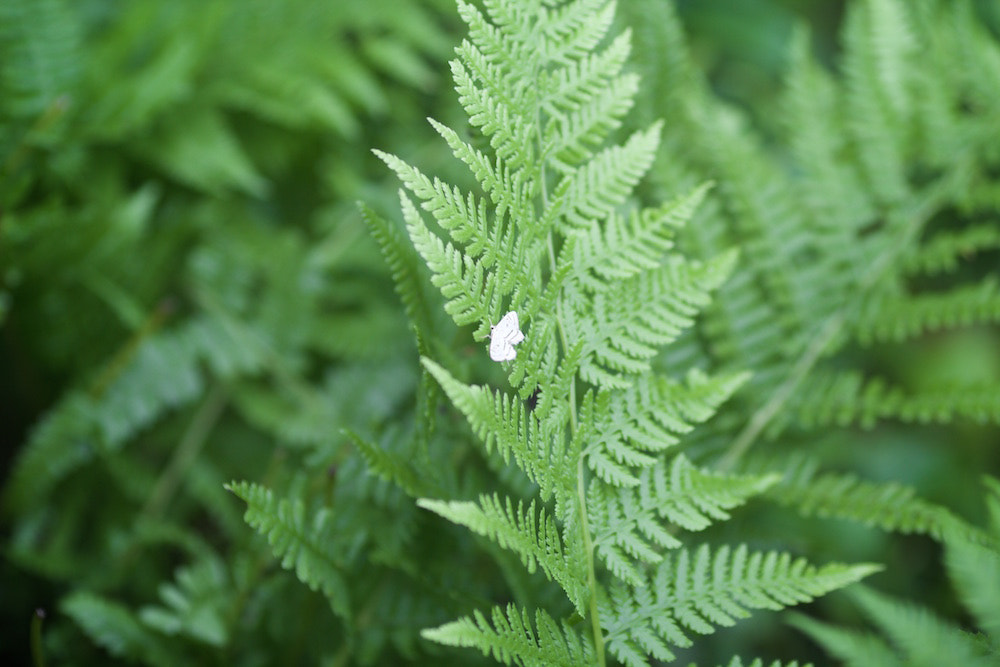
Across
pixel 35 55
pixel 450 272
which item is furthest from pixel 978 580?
pixel 35 55

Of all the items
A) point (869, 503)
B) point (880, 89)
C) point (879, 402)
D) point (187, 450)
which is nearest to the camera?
point (869, 503)

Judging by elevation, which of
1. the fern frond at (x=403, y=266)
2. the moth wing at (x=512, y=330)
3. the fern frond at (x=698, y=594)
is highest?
the fern frond at (x=403, y=266)

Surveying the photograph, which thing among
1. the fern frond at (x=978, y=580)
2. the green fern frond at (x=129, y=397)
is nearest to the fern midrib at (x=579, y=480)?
the fern frond at (x=978, y=580)

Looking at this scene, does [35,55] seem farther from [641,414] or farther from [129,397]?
[641,414]

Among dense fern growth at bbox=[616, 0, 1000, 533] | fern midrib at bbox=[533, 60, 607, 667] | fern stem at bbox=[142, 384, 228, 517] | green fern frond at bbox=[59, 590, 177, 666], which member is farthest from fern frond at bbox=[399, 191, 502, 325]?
fern stem at bbox=[142, 384, 228, 517]

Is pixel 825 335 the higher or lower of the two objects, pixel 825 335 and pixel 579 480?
the higher

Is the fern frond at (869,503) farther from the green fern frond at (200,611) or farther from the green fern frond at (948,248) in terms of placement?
the green fern frond at (200,611)

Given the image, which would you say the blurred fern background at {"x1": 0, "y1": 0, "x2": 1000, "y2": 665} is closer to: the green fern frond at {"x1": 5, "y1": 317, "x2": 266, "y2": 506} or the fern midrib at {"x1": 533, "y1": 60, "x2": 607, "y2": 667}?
the green fern frond at {"x1": 5, "y1": 317, "x2": 266, "y2": 506}
